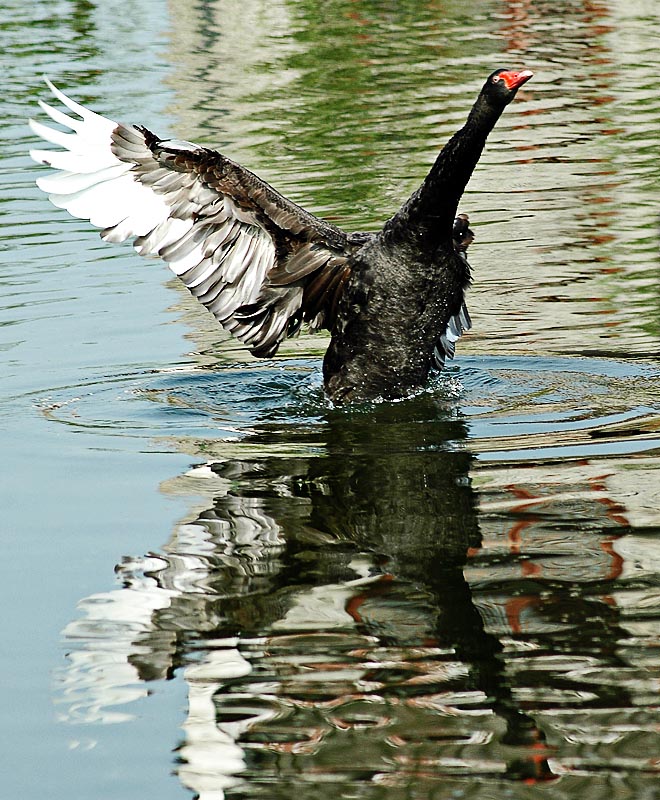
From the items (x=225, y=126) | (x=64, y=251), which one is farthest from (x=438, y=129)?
(x=64, y=251)

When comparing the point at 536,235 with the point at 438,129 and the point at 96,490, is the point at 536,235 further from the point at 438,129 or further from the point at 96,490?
the point at 96,490

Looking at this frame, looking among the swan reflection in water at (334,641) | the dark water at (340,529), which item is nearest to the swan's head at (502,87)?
the dark water at (340,529)

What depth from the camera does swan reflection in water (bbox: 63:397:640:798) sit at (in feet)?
12.6

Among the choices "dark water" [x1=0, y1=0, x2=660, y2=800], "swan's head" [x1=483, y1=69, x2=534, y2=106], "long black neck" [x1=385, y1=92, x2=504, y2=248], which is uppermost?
"swan's head" [x1=483, y1=69, x2=534, y2=106]

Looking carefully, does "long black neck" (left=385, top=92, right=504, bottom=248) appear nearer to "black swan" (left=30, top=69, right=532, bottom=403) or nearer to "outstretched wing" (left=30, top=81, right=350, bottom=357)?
"black swan" (left=30, top=69, right=532, bottom=403)

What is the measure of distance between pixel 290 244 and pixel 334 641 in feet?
12.2

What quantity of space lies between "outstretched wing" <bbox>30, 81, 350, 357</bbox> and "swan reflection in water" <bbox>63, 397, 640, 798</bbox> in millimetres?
1819

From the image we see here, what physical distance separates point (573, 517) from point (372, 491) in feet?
3.26

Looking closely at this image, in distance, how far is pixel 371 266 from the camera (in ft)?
25.6

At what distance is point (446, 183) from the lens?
295 inches

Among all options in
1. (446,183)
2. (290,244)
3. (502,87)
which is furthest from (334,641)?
(502,87)

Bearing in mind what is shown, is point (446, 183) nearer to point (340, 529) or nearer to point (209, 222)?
point (209, 222)

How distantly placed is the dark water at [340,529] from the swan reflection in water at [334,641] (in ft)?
0.04

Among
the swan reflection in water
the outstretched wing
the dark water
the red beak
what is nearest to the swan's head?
the red beak
